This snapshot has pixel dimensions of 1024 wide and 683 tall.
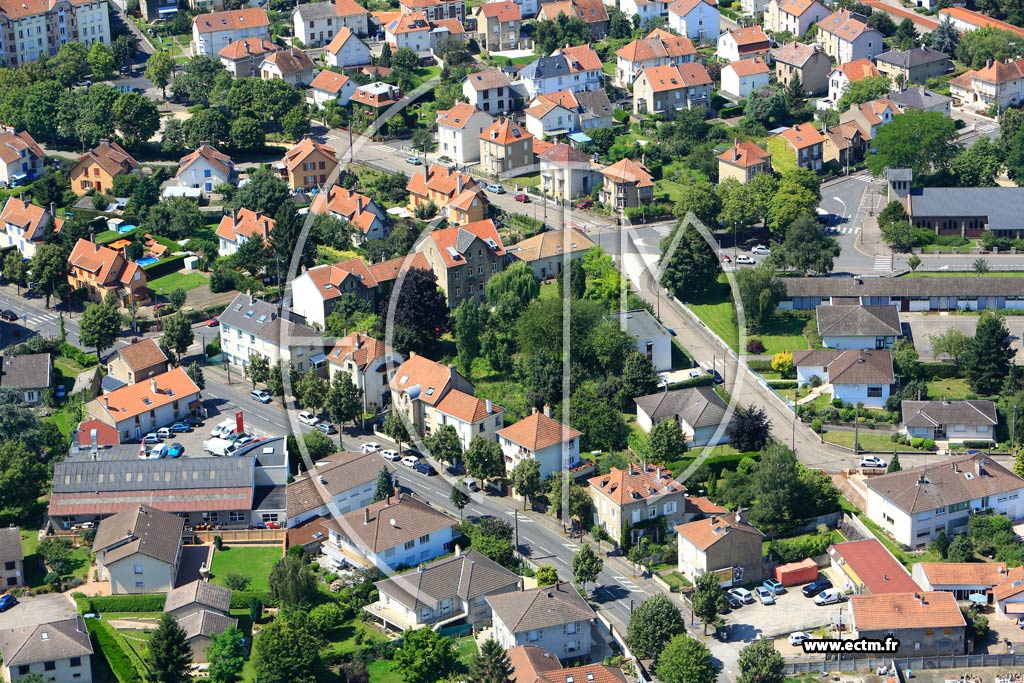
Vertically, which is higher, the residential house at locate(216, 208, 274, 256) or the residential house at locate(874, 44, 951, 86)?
the residential house at locate(874, 44, 951, 86)

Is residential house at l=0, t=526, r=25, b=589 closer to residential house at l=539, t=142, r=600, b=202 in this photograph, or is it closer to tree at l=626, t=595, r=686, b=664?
tree at l=626, t=595, r=686, b=664

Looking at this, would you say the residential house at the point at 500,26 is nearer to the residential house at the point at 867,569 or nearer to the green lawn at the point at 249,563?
the green lawn at the point at 249,563

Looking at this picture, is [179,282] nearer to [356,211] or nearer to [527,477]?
[356,211]

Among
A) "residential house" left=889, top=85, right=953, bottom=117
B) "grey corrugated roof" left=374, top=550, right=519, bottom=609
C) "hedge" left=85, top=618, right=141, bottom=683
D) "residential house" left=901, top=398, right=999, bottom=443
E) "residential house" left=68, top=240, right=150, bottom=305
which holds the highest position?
"residential house" left=889, top=85, right=953, bottom=117

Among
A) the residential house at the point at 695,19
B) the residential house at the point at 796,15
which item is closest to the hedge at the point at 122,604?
the residential house at the point at 695,19

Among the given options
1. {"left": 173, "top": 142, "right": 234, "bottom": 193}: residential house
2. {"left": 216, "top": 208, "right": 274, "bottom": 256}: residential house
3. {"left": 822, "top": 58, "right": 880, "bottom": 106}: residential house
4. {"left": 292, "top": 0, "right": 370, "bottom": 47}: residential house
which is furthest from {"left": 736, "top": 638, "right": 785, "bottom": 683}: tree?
{"left": 292, "top": 0, "right": 370, "bottom": 47}: residential house

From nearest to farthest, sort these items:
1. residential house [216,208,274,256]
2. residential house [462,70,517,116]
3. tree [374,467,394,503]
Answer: tree [374,467,394,503] < residential house [216,208,274,256] < residential house [462,70,517,116]

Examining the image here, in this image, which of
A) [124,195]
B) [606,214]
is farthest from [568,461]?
[124,195]

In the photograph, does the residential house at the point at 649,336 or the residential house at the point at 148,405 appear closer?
the residential house at the point at 148,405
